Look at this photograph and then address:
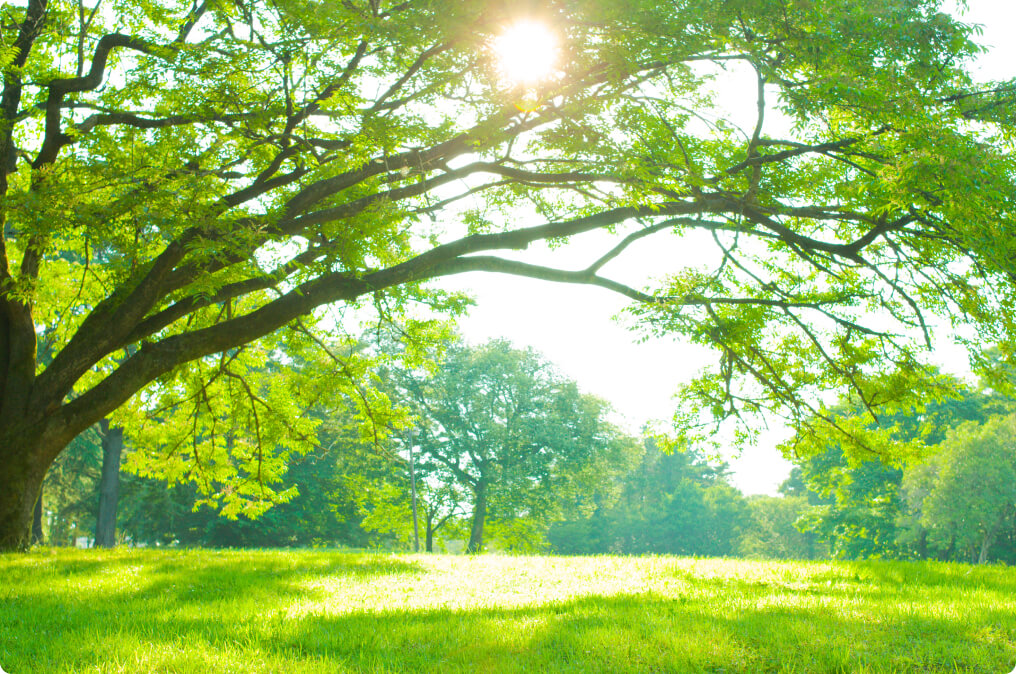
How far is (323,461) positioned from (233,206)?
1234 inches

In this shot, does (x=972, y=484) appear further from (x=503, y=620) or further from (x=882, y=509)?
(x=503, y=620)

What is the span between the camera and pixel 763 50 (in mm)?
8180

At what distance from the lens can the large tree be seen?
7598 mm

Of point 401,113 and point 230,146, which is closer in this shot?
point 401,113

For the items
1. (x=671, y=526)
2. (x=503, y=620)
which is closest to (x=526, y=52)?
(x=503, y=620)

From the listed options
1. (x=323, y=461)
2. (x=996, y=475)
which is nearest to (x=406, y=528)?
(x=323, y=461)

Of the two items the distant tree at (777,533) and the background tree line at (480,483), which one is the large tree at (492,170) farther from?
the distant tree at (777,533)

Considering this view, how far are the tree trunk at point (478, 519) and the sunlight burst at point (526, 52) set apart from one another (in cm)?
3465

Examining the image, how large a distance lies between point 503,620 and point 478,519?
36019 millimetres

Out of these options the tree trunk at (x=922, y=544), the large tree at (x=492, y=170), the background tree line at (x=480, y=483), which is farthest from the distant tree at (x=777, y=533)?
the large tree at (x=492, y=170)

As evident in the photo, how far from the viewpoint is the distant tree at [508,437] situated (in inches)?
1610

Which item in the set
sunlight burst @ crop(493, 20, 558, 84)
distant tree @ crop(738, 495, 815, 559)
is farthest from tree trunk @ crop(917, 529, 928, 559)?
sunlight burst @ crop(493, 20, 558, 84)

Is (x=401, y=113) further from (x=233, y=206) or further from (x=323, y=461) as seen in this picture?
(x=323, y=461)

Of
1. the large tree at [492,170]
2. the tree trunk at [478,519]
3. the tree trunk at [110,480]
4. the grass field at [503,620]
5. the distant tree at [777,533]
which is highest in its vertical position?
the large tree at [492,170]
